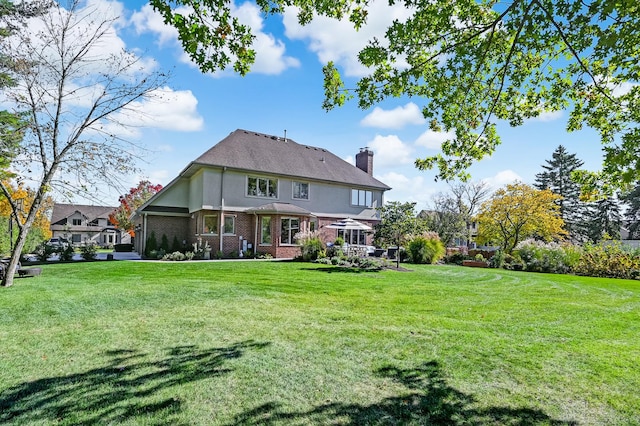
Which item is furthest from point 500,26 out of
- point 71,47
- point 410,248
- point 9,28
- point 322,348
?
point 410,248

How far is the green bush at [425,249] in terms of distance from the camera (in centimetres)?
2016

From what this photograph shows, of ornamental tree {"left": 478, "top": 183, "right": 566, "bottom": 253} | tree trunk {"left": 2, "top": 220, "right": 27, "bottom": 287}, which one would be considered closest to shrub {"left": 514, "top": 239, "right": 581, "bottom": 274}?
ornamental tree {"left": 478, "top": 183, "right": 566, "bottom": 253}

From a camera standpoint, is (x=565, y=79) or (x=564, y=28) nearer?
(x=564, y=28)

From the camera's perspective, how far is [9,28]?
10.2 m

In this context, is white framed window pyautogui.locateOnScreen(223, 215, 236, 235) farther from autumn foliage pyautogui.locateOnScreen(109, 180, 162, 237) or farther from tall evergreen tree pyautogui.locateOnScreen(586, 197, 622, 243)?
tall evergreen tree pyautogui.locateOnScreen(586, 197, 622, 243)

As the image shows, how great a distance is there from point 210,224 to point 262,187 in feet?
13.9

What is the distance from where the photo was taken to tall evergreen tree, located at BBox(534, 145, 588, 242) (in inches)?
1681

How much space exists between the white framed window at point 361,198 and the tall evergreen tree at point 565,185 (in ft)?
89.9

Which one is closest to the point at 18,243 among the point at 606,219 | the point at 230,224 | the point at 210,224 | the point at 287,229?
the point at 210,224

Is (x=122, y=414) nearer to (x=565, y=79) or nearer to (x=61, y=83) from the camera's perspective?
(x=565, y=79)

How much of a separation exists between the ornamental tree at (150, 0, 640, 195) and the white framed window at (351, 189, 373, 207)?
22183mm

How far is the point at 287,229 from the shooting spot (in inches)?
914

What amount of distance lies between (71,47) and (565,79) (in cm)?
1221

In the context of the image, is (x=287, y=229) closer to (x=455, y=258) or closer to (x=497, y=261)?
(x=455, y=258)
